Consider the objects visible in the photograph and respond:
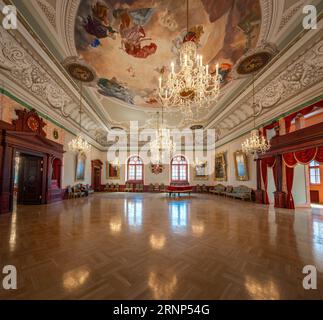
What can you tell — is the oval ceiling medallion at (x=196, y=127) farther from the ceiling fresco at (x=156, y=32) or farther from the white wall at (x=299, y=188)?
the white wall at (x=299, y=188)

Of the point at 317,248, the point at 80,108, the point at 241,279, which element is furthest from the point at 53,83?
the point at 317,248

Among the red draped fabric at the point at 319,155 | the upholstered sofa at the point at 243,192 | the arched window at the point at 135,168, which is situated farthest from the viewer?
the arched window at the point at 135,168

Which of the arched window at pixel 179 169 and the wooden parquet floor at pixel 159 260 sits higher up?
the arched window at pixel 179 169

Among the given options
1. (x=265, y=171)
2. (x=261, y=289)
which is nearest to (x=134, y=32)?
(x=261, y=289)

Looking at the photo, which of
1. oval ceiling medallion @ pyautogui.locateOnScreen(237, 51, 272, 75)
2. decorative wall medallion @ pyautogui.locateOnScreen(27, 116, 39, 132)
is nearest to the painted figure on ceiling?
oval ceiling medallion @ pyautogui.locateOnScreen(237, 51, 272, 75)

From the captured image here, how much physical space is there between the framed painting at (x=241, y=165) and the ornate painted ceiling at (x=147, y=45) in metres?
2.80

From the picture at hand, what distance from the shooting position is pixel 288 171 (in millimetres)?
6422

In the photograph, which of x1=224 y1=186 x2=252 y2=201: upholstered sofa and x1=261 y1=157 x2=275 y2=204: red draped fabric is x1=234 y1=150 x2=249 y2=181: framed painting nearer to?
x1=224 y1=186 x2=252 y2=201: upholstered sofa

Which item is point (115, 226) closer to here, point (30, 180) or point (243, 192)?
point (30, 180)

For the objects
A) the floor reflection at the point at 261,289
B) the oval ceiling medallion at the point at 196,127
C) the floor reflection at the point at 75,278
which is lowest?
the floor reflection at the point at 261,289

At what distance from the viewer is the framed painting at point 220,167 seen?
1153cm

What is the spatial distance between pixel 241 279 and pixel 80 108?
9057 mm

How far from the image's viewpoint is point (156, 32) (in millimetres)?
4148

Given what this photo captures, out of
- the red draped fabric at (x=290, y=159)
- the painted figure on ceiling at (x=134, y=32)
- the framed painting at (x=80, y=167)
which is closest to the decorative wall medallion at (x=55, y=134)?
the framed painting at (x=80, y=167)
